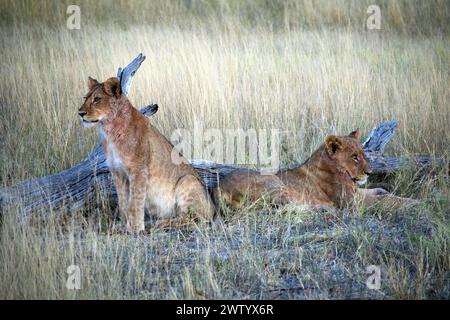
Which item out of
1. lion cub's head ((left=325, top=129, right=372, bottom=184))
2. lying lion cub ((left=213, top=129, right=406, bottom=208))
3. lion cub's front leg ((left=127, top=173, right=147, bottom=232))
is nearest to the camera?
lion cub's front leg ((left=127, top=173, right=147, bottom=232))

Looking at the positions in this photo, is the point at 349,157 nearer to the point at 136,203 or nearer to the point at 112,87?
the point at 136,203

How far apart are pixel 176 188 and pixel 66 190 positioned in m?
1.09

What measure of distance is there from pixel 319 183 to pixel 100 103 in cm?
Answer: 253

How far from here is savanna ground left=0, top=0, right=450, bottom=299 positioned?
22.3 feet

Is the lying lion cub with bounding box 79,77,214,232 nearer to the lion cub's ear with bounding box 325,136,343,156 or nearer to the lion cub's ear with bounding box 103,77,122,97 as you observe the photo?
the lion cub's ear with bounding box 103,77,122,97

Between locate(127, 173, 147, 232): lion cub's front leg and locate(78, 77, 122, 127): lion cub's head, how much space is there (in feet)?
2.17

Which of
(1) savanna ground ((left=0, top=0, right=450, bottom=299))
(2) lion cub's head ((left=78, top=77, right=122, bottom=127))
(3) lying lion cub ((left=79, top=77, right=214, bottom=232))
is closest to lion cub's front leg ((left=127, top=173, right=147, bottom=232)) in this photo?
(3) lying lion cub ((left=79, top=77, right=214, bottom=232))

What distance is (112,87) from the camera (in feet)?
26.3

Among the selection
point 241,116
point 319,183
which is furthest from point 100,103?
point 241,116

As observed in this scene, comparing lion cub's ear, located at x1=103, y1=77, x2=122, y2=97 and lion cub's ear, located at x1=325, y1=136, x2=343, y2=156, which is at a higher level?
lion cub's ear, located at x1=103, y1=77, x2=122, y2=97

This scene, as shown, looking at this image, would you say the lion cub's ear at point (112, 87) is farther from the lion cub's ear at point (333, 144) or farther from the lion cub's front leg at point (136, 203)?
the lion cub's ear at point (333, 144)

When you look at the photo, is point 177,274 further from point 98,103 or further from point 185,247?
point 98,103

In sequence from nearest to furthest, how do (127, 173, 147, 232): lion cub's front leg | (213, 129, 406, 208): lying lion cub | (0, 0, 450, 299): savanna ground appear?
(0, 0, 450, 299): savanna ground, (127, 173, 147, 232): lion cub's front leg, (213, 129, 406, 208): lying lion cub

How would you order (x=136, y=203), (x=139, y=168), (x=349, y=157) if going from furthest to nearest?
(x=349, y=157) → (x=139, y=168) → (x=136, y=203)
